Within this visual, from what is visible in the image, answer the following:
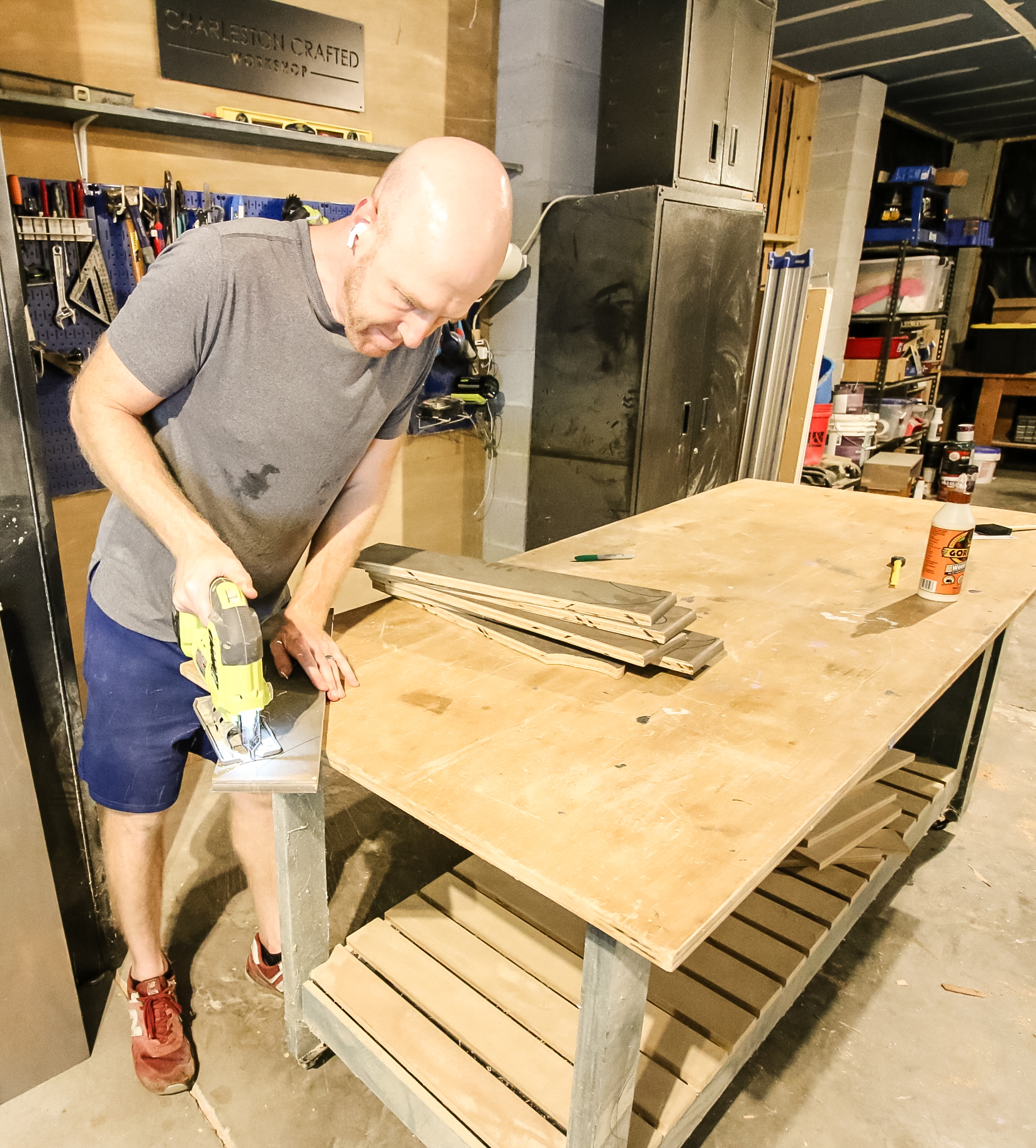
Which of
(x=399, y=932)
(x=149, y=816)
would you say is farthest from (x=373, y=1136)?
(x=149, y=816)

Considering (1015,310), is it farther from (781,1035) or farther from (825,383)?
(781,1035)

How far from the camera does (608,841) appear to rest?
855 mm

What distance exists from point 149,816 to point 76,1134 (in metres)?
0.54

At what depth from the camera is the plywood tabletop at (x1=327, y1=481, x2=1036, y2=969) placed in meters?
0.82

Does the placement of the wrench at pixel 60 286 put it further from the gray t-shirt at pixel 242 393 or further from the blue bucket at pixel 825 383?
the blue bucket at pixel 825 383

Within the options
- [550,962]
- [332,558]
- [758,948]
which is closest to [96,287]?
[332,558]

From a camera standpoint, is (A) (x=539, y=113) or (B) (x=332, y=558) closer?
(B) (x=332, y=558)

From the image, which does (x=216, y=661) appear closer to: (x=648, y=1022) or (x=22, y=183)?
(x=648, y=1022)

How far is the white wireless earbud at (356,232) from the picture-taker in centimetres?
110

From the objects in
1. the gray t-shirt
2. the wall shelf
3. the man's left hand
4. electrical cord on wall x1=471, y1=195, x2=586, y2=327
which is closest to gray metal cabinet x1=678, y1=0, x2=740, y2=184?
electrical cord on wall x1=471, y1=195, x2=586, y2=327

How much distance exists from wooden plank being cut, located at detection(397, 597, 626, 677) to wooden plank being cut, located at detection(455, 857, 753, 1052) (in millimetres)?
451

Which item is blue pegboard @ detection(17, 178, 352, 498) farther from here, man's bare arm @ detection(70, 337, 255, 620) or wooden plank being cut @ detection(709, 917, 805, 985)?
wooden plank being cut @ detection(709, 917, 805, 985)

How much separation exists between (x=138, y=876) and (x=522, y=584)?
2.82ft

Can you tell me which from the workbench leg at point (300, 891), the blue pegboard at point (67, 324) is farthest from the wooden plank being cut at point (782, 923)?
the blue pegboard at point (67, 324)
